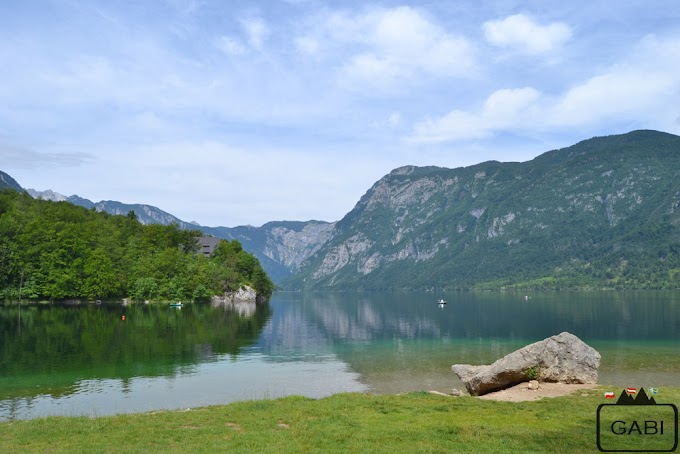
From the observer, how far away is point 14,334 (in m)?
71.5

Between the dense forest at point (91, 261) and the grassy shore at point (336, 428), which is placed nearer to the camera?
the grassy shore at point (336, 428)

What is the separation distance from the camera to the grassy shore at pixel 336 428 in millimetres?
18875

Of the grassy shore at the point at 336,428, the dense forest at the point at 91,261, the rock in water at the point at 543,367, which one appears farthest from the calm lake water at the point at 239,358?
the dense forest at the point at 91,261

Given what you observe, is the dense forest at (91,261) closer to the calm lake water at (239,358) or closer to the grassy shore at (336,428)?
the calm lake water at (239,358)

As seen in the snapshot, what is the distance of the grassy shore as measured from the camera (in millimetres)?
18875

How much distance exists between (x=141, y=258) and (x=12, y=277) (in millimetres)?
39215

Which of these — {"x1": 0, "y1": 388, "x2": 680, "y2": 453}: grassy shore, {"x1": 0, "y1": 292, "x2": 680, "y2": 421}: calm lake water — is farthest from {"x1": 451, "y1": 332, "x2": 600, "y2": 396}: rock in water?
{"x1": 0, "y1": 292, "x2": 680, "y2": 421}: calm lake water

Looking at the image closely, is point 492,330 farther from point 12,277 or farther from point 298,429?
point 12,277

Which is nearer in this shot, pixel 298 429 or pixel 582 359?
pixel 298 429

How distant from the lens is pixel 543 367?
35031 mm

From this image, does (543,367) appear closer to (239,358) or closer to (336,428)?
(336,428)

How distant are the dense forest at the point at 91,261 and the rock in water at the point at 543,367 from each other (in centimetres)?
13691

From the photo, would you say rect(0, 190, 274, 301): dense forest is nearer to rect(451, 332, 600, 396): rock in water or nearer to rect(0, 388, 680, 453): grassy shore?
rect(0, 388, 680, 453): grassy shore

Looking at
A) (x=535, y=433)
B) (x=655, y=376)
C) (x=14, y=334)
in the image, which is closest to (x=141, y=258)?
(x=14, y=334)
